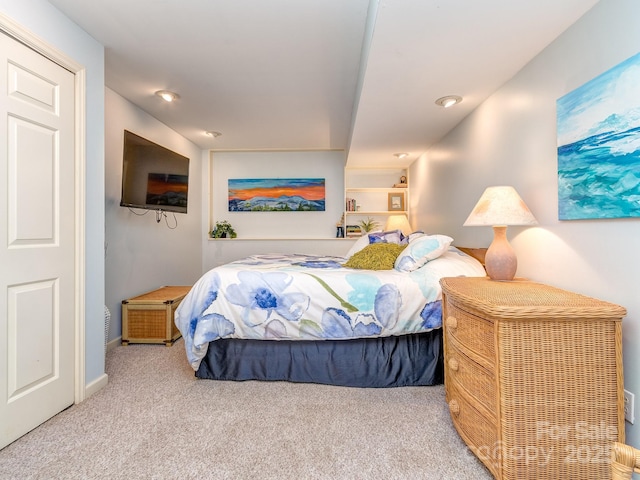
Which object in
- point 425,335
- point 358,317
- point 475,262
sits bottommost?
point 425,335

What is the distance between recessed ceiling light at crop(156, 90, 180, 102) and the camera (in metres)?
2.86

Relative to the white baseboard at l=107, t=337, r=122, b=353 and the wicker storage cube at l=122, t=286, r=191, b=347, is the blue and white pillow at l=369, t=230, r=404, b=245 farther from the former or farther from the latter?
the white baseboard at l=107, t=337, r=122, b=353

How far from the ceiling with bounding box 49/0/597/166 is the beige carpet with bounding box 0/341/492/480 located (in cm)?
199

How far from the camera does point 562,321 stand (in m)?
1.18

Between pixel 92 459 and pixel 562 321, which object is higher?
pixel 562 321

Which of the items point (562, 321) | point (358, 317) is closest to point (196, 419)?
point (358, 317)

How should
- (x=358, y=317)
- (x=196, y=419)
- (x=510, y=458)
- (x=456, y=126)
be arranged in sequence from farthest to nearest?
1. (x=456, y=126)
2. (x=358, y=317)
3. (x=196, y=419)
4. (x=510, y=458)

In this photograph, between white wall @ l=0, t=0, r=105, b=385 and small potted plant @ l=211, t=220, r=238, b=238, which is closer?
white wall @ l=0, t=0, r=105, b=385

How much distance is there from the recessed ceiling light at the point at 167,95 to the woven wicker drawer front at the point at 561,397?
3138 mm

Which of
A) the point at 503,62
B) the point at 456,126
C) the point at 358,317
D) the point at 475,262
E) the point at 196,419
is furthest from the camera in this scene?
the point at 456,126

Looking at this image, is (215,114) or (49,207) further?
(215,114)

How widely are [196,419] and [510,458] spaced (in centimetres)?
148

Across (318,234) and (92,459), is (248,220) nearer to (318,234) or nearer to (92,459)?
(318,234)

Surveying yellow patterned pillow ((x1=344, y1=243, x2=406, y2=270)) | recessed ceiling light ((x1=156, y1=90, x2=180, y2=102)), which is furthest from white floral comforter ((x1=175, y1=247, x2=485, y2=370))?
recessed ceiling light ((x1=156, y1=90, x2=180, y2=102))
